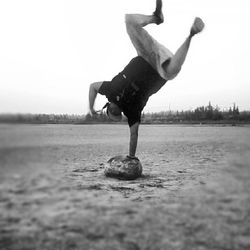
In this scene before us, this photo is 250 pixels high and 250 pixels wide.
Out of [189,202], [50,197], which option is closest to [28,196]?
[50,197]

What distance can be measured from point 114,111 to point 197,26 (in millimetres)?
2274

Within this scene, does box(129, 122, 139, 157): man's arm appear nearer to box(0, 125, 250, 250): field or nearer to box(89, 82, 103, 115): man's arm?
box(89, 82, 103, 115): man's arm

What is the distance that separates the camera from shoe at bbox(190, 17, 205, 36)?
399 cm

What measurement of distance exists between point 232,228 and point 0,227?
7.42ft

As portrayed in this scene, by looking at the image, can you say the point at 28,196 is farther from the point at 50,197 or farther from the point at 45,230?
the point at 45,230

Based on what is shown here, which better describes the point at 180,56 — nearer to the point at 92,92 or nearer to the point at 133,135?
the point at 92,92

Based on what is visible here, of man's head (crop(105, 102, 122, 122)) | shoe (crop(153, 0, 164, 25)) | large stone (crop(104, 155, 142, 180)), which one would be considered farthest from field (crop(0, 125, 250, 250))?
shoe (crop(153, 0, 164, 25))

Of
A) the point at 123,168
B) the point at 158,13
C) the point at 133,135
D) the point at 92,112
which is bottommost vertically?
the point at 123,168

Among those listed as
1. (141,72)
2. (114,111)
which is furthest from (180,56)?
(114,111)

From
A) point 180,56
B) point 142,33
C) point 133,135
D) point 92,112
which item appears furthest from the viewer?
point 133,135

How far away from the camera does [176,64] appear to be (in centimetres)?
424

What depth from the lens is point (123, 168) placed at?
20.6 feet

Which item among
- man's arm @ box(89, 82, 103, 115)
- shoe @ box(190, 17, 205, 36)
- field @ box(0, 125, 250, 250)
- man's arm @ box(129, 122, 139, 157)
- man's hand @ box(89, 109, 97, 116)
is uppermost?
shoe @ box(190, 17, 205, 36)

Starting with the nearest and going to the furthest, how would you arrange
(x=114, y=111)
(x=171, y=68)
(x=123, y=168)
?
1. (x=171, y=68)
2. (x=114, y=111)
3. (x=123, y=168)
